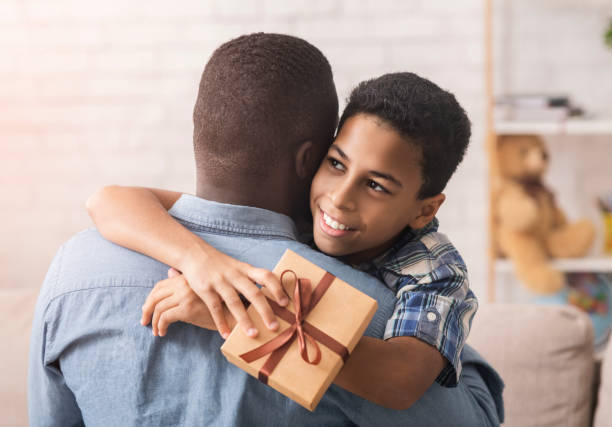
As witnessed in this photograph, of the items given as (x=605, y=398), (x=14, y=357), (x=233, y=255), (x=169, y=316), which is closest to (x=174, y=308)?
(x=169, y=316)

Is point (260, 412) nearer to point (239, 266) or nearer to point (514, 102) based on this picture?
point (239, 266)

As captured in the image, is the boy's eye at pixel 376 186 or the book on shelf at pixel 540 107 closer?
the boy's eye at pixel 376 186

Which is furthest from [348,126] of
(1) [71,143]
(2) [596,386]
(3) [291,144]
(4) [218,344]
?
(1) [71,143]

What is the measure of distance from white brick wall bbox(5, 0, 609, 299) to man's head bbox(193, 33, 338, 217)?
5.93ft

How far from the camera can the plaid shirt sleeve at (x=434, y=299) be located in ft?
2.57

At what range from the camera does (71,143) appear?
9.04ft

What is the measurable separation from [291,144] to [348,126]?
13 cm

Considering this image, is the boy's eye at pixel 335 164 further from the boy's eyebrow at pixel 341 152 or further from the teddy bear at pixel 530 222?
the teddy bear at pixel 530 222

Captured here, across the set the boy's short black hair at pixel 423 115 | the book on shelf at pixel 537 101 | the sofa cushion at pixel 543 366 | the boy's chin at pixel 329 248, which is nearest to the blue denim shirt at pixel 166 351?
the boy's chin at pixel 329 248

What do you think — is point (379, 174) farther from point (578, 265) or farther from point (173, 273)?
point (578, 265)

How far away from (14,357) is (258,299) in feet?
3.59

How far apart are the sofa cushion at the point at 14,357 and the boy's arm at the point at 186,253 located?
0.73m

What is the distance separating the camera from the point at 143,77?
2.69m

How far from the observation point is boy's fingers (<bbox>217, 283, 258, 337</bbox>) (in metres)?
0.67
